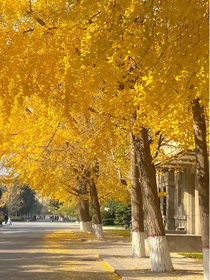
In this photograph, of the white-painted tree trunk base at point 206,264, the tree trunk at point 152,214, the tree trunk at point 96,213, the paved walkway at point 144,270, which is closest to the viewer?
the white-painted tree trunk base at point 206,264

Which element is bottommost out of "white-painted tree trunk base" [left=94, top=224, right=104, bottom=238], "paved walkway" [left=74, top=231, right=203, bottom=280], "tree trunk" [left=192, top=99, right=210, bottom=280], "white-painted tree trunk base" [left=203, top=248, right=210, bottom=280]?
"paved walkway" [left=74, top=231, right=203, bottom=280]

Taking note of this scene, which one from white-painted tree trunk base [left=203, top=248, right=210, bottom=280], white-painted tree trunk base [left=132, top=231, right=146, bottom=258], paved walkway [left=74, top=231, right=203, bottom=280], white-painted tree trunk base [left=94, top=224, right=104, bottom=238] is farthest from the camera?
white-painted tree trunk base [left=94, top=224, right=104, bottom=238]

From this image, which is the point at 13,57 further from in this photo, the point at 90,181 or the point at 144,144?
the point at 90,181

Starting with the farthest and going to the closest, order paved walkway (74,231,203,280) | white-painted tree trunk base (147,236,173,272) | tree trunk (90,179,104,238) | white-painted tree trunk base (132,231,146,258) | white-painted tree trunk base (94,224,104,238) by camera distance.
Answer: tree trunk (90,179,104,238), white-painted tree trunk base (94,224,104,238), white-painted tree trunk base (132,231,146,258), white-painted tree trunk base (147,236,173,272), paved walkway (74,231,203,280)

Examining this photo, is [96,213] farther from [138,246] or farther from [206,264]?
[206,264]

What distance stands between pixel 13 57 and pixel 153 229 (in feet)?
19.7

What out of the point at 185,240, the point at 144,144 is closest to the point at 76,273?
the point at 144,144

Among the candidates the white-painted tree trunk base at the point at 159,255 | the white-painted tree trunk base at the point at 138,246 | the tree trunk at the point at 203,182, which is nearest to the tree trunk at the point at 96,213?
the white-painted tree trunk base at the point at 138,246

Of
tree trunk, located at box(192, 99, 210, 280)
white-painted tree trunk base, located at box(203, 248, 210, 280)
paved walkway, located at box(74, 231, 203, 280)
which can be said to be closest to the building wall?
paved walkway, located at box(74, 231, 203, 280)

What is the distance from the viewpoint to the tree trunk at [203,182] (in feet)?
36.2

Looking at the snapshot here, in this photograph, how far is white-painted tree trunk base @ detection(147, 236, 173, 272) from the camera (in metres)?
13.8

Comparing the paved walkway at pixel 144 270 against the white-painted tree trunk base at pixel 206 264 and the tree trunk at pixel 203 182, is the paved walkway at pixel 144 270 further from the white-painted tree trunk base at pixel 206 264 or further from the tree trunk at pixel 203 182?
the tree trunk at pixel 203 182

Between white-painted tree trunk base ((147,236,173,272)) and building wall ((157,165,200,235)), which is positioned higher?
building wall ((157,165,200,235))

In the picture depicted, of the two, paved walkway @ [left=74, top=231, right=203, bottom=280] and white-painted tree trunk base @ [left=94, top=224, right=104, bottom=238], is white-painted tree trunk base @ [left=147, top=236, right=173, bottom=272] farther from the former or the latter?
white-painted tree trunk base @ [left=94, top=224, right=104, bottom=238]
